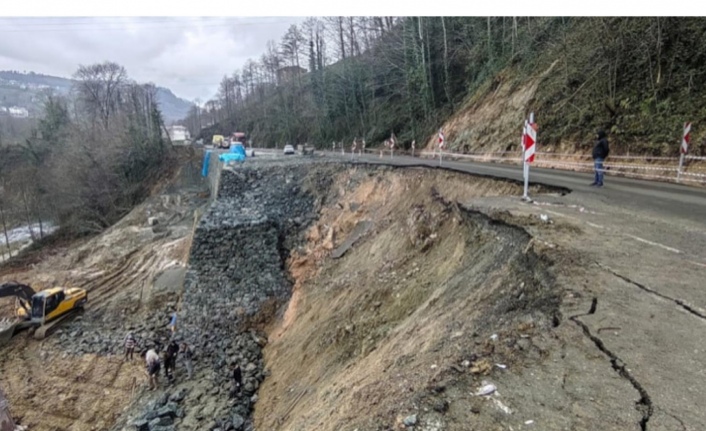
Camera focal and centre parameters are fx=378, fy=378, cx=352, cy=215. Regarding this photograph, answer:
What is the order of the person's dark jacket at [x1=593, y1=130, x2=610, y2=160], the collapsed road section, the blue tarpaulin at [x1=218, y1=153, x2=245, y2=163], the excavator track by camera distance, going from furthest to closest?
the blue tarpaulin at [x1=218, y1=153, x2=245, y2=163] → the excavator track → the person's dark jacket at [x1=593, y1=130, x2=610, y2=160] → the collapsed road section

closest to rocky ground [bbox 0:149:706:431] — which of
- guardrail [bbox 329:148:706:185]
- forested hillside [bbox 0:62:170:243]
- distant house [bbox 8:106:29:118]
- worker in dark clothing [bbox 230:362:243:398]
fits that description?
worker in dark clothing [bbox 230:362:243:398]

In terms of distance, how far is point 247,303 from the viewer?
41.5ft

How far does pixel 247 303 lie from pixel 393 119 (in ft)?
76.9

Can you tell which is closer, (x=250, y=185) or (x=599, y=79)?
(x=599, y=79)

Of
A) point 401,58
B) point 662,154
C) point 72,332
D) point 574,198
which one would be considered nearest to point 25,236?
point 72,332

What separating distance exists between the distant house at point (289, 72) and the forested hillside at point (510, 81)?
8.63 m

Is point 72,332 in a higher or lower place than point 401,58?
lower

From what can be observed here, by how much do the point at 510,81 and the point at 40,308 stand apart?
23.9 meters

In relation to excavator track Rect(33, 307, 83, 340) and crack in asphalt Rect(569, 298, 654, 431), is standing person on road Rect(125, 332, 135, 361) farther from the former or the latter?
crack in asphalt Rect(569, 298, 654, 431)

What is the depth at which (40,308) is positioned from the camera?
47.3ft

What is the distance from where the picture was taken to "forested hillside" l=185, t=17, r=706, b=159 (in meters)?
12.3

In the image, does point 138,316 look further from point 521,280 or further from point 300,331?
point 521,280

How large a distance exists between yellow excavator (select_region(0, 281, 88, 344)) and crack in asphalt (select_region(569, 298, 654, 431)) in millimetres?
17734

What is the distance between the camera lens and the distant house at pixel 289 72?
182ft
